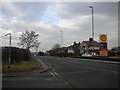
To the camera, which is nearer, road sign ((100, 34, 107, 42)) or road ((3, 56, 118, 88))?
road ((3, 56, 118, 88))

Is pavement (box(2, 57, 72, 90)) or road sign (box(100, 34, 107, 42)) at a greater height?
road sign (box(100, 34, 107, 42))

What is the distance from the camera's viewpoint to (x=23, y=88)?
31.8ft

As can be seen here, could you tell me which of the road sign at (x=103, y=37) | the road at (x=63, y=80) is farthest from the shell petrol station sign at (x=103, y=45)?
the road at (x=63, y=80)

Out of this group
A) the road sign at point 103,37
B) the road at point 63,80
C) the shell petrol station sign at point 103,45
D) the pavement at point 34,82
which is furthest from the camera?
the road sign at point 103,37

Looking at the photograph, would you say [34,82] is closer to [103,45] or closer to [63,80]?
[63,80]

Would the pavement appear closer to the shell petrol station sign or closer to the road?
the road

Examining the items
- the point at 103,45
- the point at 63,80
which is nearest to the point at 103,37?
the point at 103,45

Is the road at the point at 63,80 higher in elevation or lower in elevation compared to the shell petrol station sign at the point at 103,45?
lower

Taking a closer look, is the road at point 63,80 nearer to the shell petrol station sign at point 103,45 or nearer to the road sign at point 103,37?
the shell petrol station sign at point 103,45

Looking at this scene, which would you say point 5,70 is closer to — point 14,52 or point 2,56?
point 2,56

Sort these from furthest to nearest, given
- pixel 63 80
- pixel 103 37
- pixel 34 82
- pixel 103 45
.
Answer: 1. pixel 103 37
2. pixel 103 45
3. pixel 63 80
4. pixel 34 82

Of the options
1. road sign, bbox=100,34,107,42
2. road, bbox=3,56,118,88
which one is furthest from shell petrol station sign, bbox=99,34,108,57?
road, bbox=3,56,118,88

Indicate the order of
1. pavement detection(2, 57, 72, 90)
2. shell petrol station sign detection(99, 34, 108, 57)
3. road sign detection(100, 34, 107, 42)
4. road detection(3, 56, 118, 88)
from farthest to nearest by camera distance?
road sign detection(100, 34, 107, 42)
shell petrol station sign detection(99, 34, 108, 57)
road detection(3, 56, 118, 88)
pavement detection(2, 57, 72, 90)

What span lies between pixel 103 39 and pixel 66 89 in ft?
105
